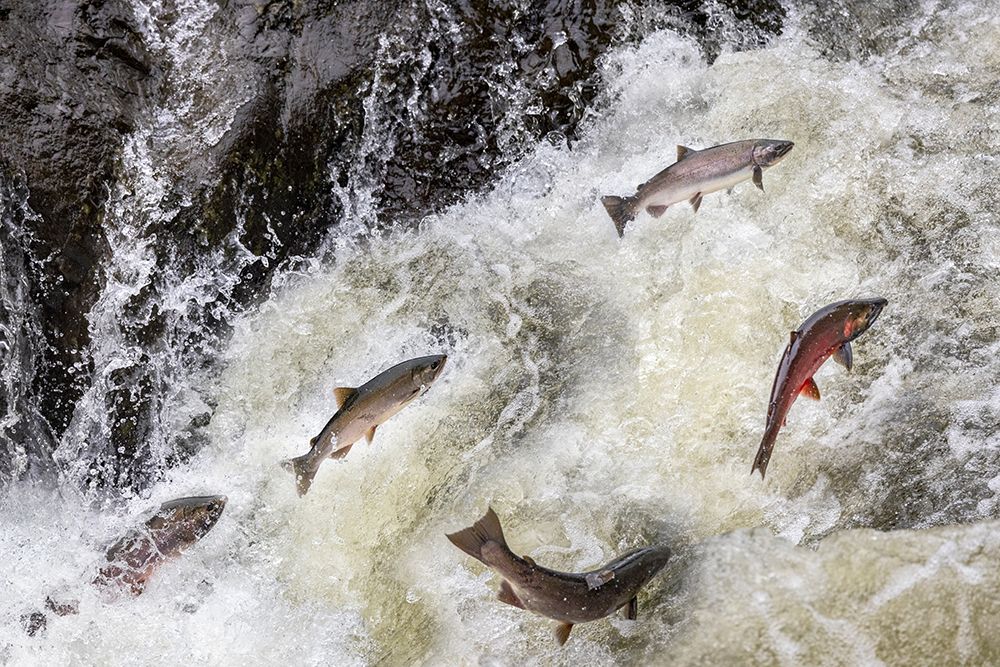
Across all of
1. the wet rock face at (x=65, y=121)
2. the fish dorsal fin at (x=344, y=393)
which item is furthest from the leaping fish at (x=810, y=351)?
the wet rock face at (x=65, y=121)

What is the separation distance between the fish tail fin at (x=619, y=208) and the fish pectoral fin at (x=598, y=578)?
1512 mm

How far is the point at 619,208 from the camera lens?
4.12m

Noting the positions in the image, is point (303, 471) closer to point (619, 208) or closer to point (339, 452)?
point (339, 452)

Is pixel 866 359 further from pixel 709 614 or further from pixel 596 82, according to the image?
pixel 596 82

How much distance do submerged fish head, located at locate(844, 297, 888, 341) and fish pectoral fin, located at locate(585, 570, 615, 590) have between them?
1.17 metres

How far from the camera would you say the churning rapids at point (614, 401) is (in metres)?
3.81

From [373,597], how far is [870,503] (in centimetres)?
210

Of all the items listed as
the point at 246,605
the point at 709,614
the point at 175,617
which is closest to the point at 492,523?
the point at 709,614

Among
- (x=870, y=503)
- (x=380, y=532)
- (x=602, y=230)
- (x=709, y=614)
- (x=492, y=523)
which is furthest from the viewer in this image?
(x=602, y=230)

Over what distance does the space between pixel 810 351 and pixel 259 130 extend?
265 cm

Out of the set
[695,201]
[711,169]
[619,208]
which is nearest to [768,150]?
[711,169]

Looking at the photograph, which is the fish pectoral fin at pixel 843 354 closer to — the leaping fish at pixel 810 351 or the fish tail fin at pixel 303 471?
the leaping fish at pixel 810 351

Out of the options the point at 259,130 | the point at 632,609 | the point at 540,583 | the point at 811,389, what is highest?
the point at 259,130

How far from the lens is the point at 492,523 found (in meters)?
3.25
